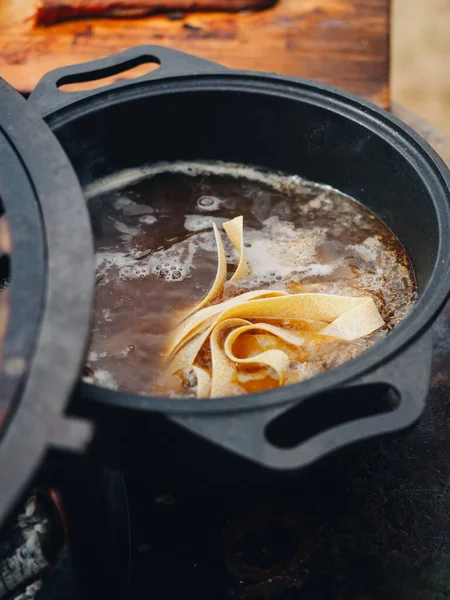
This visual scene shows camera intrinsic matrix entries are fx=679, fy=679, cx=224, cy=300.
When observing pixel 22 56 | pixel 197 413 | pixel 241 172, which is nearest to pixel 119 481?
pixel 197 413

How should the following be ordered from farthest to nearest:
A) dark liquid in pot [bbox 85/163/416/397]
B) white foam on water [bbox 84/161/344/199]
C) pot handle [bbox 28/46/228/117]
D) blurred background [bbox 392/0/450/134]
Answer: blurred background [bbox 392/0/450/134], white foam on water [bbox 84/161/344/199], pot handle [bbox 28/46/228/117], dark liquid in pot [bbox 85/163/416/397]

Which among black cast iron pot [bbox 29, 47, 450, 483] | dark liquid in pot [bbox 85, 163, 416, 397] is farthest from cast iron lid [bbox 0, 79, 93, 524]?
dark liquid in pot [bbox 85, 163, 416, 397]

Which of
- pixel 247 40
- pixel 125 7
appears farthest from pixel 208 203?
pixel 125 7

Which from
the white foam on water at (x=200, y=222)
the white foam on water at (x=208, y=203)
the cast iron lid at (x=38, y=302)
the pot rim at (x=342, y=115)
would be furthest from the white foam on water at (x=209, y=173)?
the cast iron lid at (x=38, y=302)

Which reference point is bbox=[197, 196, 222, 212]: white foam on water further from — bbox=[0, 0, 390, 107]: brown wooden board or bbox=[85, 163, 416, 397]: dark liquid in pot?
bbox=[0, 0, 390, 107]: brown wooden board

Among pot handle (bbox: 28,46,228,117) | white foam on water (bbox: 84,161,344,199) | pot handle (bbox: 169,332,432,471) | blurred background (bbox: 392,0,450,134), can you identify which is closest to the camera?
pot handle (bbox: 169,332,432,471)

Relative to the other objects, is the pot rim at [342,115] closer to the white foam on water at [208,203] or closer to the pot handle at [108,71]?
the pot handle at [108,71]
